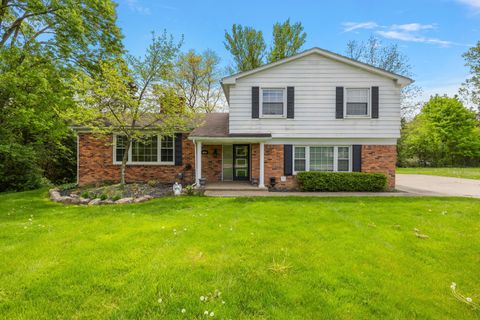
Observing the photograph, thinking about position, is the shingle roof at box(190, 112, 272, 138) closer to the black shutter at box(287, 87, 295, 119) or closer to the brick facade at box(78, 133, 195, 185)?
the brick facade at box(78, 133, 195, 185)

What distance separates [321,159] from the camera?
11438mm

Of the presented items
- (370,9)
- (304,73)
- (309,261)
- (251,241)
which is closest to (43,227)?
(251,241)

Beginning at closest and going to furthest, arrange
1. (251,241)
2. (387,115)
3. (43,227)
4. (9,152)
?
(251,241) < (43,227) < (387,115) < (9,152)

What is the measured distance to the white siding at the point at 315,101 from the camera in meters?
11.0

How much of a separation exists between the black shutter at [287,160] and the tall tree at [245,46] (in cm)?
1571

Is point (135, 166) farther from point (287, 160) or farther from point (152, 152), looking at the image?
point (287, 160)

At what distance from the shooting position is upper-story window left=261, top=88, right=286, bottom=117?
11.3 m

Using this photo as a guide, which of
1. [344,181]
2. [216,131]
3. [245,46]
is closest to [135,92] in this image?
[216,131]

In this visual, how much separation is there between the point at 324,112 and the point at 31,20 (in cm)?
1682

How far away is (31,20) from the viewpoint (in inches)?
551

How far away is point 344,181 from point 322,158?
4.95 ft

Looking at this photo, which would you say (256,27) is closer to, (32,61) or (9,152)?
(32,61)

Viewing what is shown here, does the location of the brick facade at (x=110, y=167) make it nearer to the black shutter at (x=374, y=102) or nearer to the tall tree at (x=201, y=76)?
the black shutter at (x=374, y=102)

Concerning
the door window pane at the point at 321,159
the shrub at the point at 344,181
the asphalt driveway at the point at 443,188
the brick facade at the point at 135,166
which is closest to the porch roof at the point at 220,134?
the brick facade at the point at 135,166
